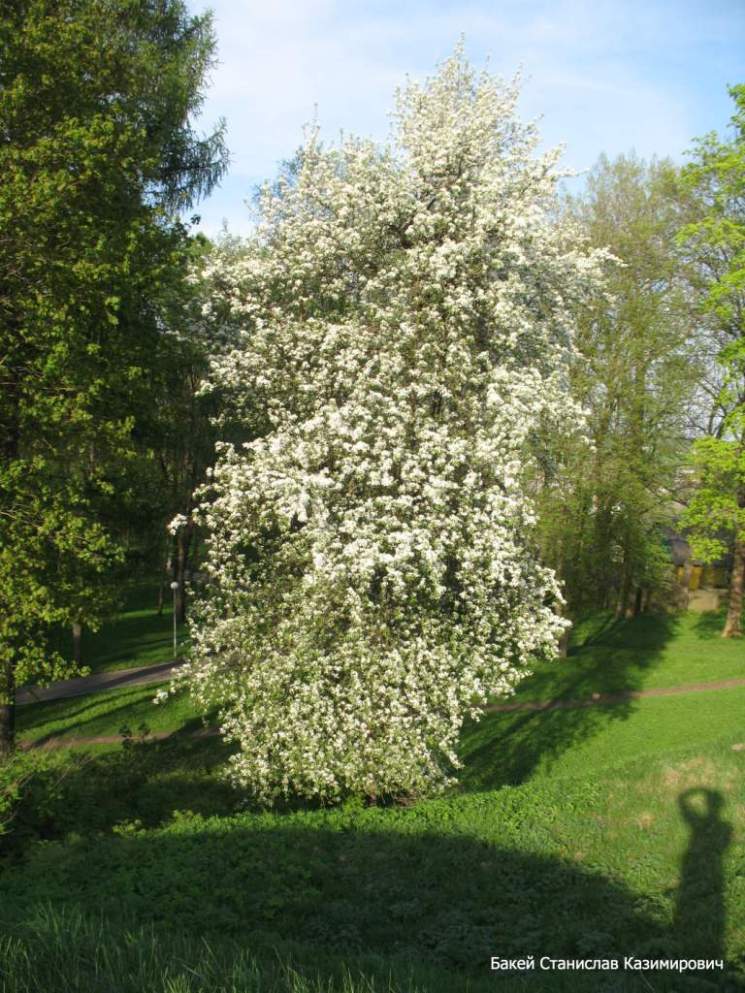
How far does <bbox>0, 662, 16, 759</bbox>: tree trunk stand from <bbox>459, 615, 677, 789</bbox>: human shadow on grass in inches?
373

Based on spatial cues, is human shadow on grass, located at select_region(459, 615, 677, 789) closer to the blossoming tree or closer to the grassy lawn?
the blossoming tree

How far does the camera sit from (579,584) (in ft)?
105

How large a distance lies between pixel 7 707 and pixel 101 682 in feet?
44.2

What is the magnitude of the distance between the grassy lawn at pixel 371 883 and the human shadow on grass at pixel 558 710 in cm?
662

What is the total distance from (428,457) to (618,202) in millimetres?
28889

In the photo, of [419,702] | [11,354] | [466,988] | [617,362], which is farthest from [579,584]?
[466,988]

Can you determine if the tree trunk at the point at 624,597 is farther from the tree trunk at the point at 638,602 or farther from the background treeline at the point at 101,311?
the background treeline at the point at 101,311

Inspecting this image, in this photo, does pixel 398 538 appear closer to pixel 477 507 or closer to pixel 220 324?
pixel 477 507

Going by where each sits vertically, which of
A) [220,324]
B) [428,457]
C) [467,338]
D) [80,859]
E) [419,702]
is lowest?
[80,859]

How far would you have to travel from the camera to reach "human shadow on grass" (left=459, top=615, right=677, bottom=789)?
20078 millimetres

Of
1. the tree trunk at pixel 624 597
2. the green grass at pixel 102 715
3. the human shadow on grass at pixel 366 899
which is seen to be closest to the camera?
the human shadow on grass at pixel 366 899

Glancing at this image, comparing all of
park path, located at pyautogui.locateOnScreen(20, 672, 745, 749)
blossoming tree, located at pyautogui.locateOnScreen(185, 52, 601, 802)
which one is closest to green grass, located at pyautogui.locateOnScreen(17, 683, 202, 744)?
park path, located at pyautogui.locateOnScreen(20, 672, 745, 749)

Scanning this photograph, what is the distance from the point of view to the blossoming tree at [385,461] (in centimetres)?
1234

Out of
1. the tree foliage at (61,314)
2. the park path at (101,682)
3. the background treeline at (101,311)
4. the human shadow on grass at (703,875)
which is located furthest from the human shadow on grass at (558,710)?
the park path at (101,682)
